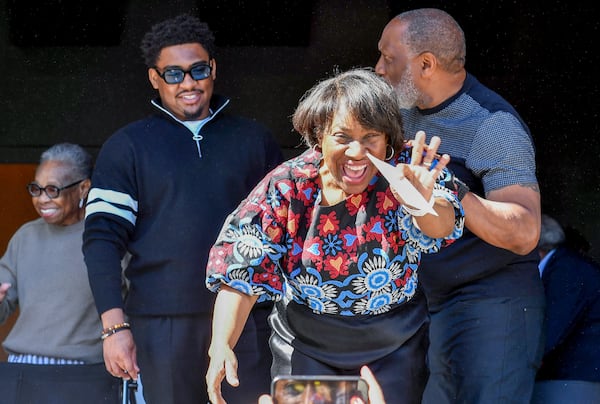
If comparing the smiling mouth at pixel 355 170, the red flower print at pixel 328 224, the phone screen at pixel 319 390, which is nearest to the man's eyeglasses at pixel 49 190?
the red flower print at pixel 328 224

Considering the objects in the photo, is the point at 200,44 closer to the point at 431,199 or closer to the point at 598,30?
the point at 431,199

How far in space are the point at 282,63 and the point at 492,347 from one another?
2207 mm

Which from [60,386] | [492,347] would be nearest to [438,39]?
[492,347]

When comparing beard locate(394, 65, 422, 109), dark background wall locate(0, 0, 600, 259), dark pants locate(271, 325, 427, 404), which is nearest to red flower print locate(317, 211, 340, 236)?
dark pants locate(271, 325, 427, 404)

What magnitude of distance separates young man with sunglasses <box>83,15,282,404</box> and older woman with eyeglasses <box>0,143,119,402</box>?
1.06ft

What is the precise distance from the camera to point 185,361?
12.1 ft

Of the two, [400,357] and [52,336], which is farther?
[52,336]

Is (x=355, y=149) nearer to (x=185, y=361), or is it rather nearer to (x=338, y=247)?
(x=338, y=247)

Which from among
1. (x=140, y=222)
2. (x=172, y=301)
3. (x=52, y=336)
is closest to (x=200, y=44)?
(x=140, y=222)

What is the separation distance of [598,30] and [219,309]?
2940 mm

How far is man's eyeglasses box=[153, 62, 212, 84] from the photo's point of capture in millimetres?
3854

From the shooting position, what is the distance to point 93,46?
5289mm

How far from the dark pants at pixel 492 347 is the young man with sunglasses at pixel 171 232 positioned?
0.69 m

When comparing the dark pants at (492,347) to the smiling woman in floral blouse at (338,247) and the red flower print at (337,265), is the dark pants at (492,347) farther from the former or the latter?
the red flower print at (337,265)
